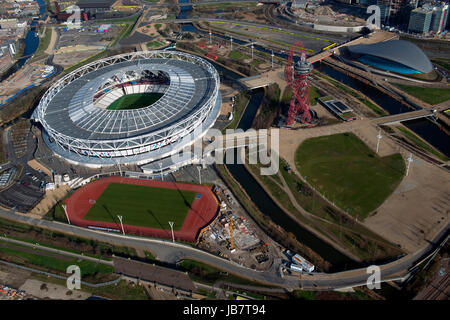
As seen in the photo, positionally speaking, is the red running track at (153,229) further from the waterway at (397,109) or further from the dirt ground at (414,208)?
the waterway at (397,109)

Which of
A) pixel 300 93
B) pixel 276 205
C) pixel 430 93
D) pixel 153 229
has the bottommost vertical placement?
pixel 153 229

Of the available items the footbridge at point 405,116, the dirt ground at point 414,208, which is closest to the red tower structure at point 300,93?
the dirt ground at point 414,208

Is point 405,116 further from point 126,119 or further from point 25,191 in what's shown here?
point 25,191

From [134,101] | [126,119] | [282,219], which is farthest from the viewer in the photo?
[134,101]

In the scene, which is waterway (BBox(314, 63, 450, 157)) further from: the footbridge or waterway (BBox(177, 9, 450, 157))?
the footbridge

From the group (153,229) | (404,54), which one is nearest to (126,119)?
(153,229)

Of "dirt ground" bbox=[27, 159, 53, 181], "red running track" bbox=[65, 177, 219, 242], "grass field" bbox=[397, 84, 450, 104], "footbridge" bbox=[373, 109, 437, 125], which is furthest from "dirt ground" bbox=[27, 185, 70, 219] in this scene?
"grass field" bbox=[397, 84, 450, 104]
